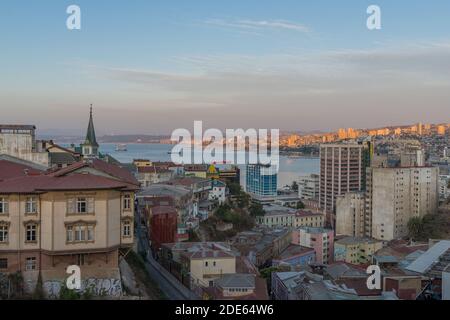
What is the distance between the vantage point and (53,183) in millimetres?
4117

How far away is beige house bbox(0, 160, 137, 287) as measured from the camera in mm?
4098

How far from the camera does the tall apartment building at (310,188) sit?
75.8ft

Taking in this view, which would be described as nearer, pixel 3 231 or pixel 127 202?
pixel 3 231

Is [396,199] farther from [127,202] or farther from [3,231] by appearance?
[3,231]

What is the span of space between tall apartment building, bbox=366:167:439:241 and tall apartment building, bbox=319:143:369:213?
360cm

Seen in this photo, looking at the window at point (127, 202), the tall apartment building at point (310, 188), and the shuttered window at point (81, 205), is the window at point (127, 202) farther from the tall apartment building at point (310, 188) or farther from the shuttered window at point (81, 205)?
the tall apartment building at point (310, 188)

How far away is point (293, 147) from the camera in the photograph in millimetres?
42438

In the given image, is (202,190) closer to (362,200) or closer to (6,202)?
(362,200)

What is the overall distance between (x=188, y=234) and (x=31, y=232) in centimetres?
559

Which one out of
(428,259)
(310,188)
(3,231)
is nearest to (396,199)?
(310,188)

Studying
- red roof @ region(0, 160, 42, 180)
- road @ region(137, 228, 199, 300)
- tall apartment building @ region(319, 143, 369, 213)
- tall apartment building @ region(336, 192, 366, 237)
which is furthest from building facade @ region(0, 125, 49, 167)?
tall apartment building @ region(319, 143, 369, 213)

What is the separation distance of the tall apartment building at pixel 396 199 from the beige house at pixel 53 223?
535 inches
